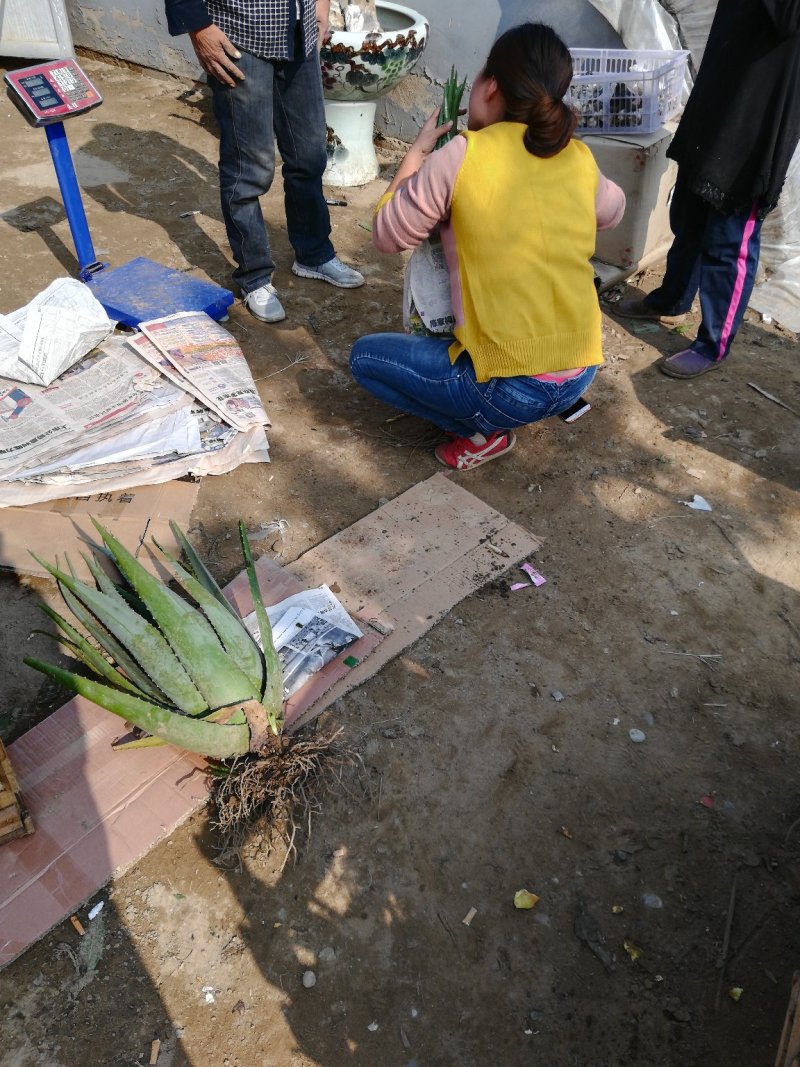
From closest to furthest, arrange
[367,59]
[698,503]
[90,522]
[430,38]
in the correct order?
[90,522]
[698,503]
[367,59]
[430,38]

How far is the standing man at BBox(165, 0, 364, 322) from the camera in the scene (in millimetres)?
3160

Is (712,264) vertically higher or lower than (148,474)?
higher

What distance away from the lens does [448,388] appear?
9.24ft

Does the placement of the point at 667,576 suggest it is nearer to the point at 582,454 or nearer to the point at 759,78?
the point at 582,454

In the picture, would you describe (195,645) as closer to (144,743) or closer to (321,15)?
(144,743)

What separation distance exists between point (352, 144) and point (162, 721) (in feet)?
13.8

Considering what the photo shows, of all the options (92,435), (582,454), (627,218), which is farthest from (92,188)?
(582,454)

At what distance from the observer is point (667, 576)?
2729 mm

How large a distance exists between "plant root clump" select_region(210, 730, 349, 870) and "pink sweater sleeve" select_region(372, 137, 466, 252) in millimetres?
1603

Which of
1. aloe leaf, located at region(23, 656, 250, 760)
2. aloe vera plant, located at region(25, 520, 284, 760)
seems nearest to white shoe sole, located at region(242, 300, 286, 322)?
aloe vera plant, located at region(25, 520, 284, 760)

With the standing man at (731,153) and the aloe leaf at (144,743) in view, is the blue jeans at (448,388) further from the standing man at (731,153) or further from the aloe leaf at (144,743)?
the aloe leaf at (144,743)

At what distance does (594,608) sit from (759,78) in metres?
2.12

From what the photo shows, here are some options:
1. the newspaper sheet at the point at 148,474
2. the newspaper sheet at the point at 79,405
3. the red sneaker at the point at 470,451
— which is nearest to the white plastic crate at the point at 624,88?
the red sneaker at the point at 470,451

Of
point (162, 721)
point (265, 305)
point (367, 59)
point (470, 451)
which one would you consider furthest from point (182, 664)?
point (367, 59)
